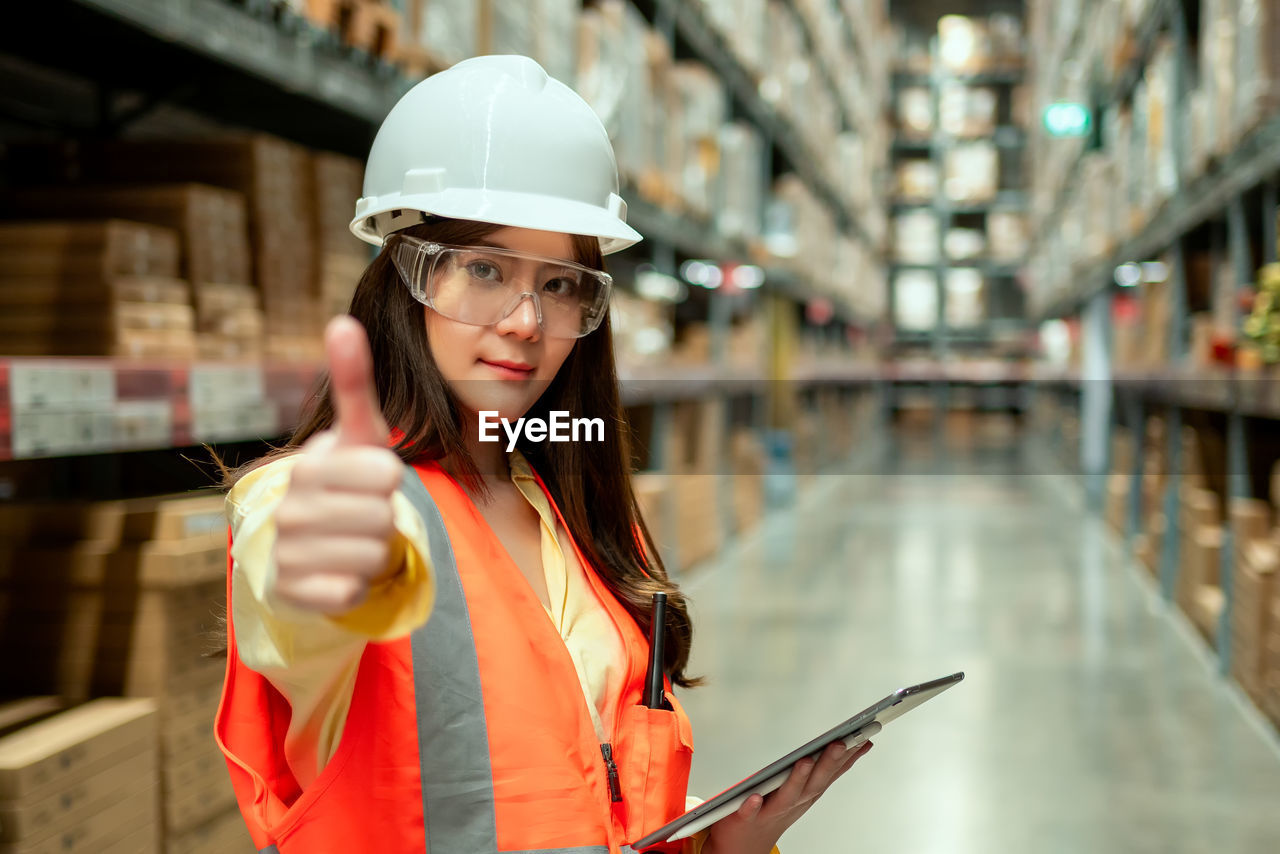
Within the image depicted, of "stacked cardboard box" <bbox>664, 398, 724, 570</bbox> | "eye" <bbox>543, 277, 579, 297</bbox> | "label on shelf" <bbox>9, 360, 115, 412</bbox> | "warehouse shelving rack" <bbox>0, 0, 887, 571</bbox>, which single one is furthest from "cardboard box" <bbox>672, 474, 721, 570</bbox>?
"eye" <bbox>543, 277, 579, 297</bbox>

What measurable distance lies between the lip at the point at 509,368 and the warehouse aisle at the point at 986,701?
211 centimetres

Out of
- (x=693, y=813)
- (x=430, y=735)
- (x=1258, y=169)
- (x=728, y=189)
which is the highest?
(x=728, y=189)

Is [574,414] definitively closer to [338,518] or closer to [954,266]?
[338,518]

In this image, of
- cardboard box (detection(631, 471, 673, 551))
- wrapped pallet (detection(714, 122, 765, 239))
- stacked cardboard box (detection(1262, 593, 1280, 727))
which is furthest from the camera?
wrapped pallet (detection(714, 122, 765, 239))

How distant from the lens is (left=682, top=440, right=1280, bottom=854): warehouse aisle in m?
2.96

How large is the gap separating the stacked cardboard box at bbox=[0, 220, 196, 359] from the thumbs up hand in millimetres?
1450

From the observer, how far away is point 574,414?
4.12 feet

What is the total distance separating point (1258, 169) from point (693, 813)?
3.78 meters

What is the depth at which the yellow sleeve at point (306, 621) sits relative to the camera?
67cm

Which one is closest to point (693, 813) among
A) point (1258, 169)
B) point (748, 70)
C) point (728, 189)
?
point (1258, 169)

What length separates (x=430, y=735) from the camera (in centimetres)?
88

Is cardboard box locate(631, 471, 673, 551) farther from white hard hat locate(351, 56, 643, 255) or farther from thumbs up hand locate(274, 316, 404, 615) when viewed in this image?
thumbs up hand locate(274, 316, 404, 615)

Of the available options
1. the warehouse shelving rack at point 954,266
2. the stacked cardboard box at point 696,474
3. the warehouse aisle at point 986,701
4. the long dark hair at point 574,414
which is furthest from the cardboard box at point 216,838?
the warehouse shelving rack at point 954,266

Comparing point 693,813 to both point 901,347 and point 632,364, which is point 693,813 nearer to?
point 632,364
